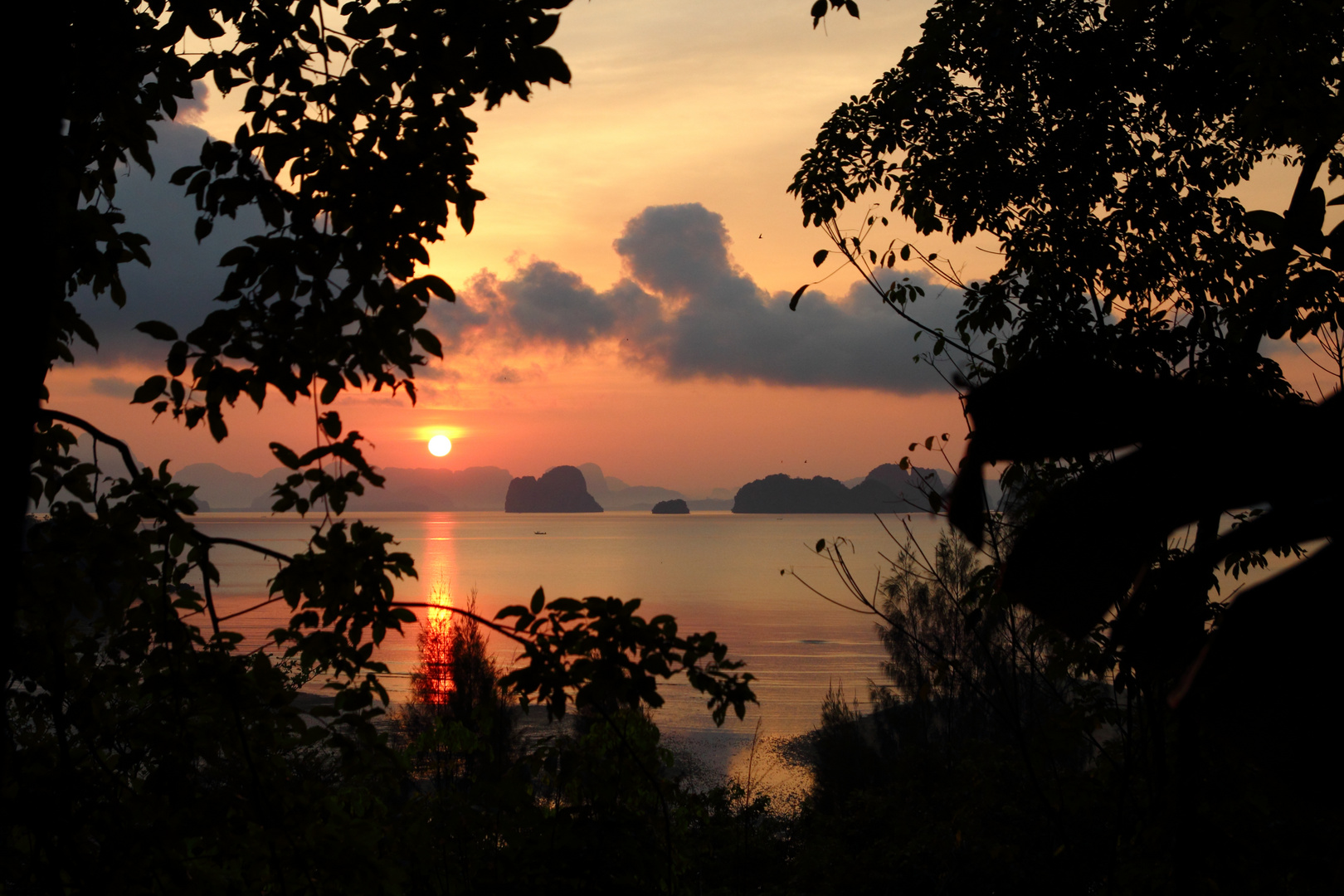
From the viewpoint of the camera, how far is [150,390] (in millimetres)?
2602

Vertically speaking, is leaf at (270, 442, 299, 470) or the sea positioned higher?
leaf at (270, 442, 299, 470)

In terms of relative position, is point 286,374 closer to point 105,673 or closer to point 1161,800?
point 105,673

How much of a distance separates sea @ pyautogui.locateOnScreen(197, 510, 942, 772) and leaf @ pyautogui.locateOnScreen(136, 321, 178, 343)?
798 mm

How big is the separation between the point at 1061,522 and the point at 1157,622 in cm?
39

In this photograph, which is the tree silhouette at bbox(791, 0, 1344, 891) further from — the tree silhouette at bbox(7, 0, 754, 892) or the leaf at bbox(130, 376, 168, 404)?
the leaf at bbox(130, 376, 168, 404)

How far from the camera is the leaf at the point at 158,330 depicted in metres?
2.55

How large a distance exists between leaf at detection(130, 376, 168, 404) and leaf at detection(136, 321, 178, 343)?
0.45 feet

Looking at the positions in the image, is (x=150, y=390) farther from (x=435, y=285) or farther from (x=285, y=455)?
(x=435, y=285)

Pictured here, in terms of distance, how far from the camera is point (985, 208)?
6938 millimetres

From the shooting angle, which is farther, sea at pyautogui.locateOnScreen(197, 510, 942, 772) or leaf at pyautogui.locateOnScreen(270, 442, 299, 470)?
sea at pyautogui.locateOnScreen(197, 510, 942, 772)

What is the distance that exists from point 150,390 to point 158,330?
0.59 feet

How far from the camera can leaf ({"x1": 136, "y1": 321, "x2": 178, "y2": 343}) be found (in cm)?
255

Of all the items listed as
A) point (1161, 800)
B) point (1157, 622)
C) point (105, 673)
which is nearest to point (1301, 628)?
point (1157, 622)

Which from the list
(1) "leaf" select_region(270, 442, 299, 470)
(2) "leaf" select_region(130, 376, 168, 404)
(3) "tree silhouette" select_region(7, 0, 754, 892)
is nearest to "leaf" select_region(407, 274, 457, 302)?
(3) "tree silhouette" select_region(7, 0, 754, 892)
